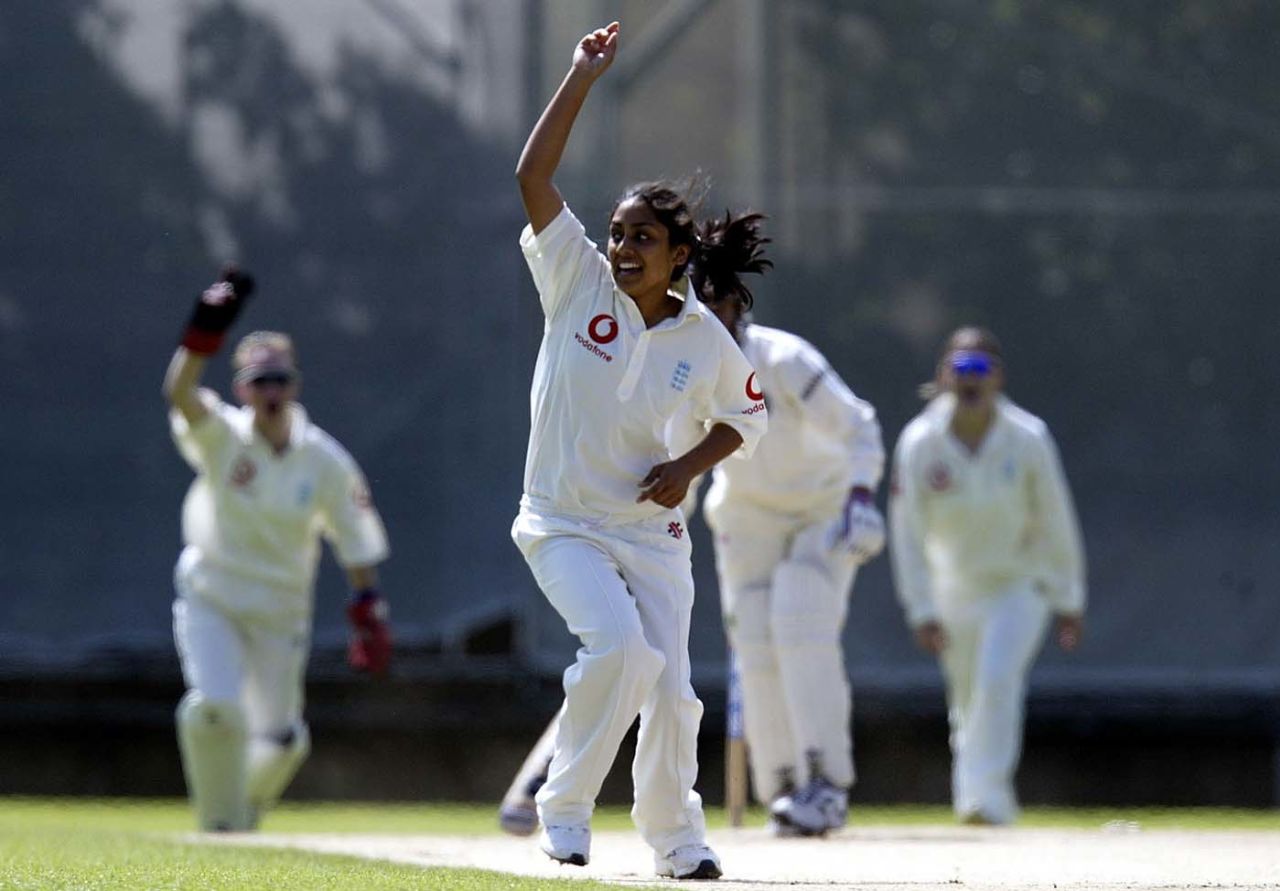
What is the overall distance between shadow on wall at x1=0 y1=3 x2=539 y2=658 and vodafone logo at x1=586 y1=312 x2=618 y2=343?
21.9 feet

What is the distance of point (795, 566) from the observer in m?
8.48

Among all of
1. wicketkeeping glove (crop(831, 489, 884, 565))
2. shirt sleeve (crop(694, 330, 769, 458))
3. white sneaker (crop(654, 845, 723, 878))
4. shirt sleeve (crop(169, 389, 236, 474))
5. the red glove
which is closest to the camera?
white sneaker (crop(654, 845, 723, 878))

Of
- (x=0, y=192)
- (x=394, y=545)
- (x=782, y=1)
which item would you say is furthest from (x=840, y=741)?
(x=0, y=192)

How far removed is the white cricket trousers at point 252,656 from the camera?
977cm

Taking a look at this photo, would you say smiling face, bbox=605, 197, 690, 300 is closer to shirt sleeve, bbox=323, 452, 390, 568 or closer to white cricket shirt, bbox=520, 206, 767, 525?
white cricket shirt, bbox=520, 206, 767, 525

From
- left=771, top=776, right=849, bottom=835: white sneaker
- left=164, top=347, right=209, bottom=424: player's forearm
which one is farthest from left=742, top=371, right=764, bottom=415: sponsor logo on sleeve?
left=164, top=347, right=209, bottom=424: player's forearm

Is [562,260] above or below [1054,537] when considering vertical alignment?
above

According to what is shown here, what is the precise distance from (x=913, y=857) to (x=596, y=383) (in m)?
1.93

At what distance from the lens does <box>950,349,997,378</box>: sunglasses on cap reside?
413 inches

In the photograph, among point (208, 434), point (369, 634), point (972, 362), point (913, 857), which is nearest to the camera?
point (913, 857)

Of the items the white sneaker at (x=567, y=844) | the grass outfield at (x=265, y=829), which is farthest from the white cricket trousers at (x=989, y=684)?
the white sneaker at (x=567, y=844)

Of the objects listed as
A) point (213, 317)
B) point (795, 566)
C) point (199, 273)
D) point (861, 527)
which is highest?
point (199, 273)

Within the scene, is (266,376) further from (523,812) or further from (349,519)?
(523,812)

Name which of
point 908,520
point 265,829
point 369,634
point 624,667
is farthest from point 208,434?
point 624,667
